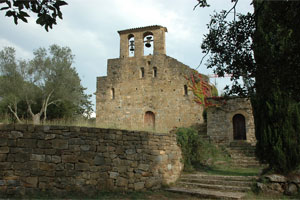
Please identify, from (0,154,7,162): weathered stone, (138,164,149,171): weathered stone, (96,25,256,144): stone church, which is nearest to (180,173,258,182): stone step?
(138,164,149,171): weathered stone


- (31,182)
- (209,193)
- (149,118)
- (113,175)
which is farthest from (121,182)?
(149,118)

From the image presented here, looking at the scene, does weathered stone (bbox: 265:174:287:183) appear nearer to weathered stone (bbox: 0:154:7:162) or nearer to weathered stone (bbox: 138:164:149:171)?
weathered stone (bbox: 138:164:149:171)

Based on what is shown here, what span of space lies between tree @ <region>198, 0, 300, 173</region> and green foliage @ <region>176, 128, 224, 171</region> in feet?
8.71

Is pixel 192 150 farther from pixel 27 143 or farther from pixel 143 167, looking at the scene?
pixel 27 143

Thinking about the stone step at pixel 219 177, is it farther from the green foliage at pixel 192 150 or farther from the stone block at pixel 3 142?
the stone block at pixel 3 142

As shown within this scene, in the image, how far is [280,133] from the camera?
737cm

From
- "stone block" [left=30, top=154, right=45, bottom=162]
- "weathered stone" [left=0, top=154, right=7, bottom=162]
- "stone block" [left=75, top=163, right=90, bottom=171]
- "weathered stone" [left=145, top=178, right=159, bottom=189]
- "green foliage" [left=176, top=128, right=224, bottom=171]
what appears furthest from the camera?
"green foliage" [left=176, top=128, right=224, bottom=171]

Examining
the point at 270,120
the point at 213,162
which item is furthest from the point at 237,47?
the point at 213,162

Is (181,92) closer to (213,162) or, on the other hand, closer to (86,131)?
(213,162)

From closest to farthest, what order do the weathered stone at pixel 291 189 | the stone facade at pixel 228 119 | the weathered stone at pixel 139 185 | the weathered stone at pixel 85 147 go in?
the weathered stone at pixel 85 147 → the weathered stone at pixel 291 189 → the weathered stone at pixel 139 185 → the stone facade at pixel 228 119

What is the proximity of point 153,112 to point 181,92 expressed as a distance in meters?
2.57

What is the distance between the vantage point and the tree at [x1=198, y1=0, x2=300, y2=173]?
13.8 feet

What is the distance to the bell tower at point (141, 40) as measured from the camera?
1873 cm

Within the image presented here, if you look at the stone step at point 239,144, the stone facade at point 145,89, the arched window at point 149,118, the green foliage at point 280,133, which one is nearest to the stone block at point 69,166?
the green foliage at point 280,133
